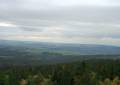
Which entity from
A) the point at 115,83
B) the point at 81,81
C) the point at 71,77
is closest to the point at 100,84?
the point at 115,83

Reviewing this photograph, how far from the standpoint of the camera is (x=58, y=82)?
5166 cm

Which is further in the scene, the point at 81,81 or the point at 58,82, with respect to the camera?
the point at 58,82

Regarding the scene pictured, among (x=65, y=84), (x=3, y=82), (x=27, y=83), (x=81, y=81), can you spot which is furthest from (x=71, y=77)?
(x=27, y=83)

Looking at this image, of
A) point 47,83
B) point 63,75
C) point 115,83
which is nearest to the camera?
point 47,83

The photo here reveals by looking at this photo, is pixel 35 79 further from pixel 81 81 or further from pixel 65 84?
pixel 65 84

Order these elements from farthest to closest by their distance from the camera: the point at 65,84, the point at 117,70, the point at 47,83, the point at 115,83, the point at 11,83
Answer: the point at 117,70
the point at 65,84
the point at 11,83
the point at 115,83
the point at 47,83

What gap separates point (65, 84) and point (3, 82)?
12.9 meters

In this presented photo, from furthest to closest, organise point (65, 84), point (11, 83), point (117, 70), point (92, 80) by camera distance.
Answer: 1. point (117, 70)
2. point (65, 84)
3. point (11, 83)
4. point (92, 80)

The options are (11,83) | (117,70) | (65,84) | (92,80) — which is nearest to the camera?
(92,80)

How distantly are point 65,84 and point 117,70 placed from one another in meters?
20.5

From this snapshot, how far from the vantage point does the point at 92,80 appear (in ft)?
127

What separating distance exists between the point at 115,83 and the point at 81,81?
650 cm

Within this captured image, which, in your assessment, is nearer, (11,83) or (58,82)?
(11,83)

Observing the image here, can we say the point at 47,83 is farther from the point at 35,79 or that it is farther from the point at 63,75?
the point at 63,75
